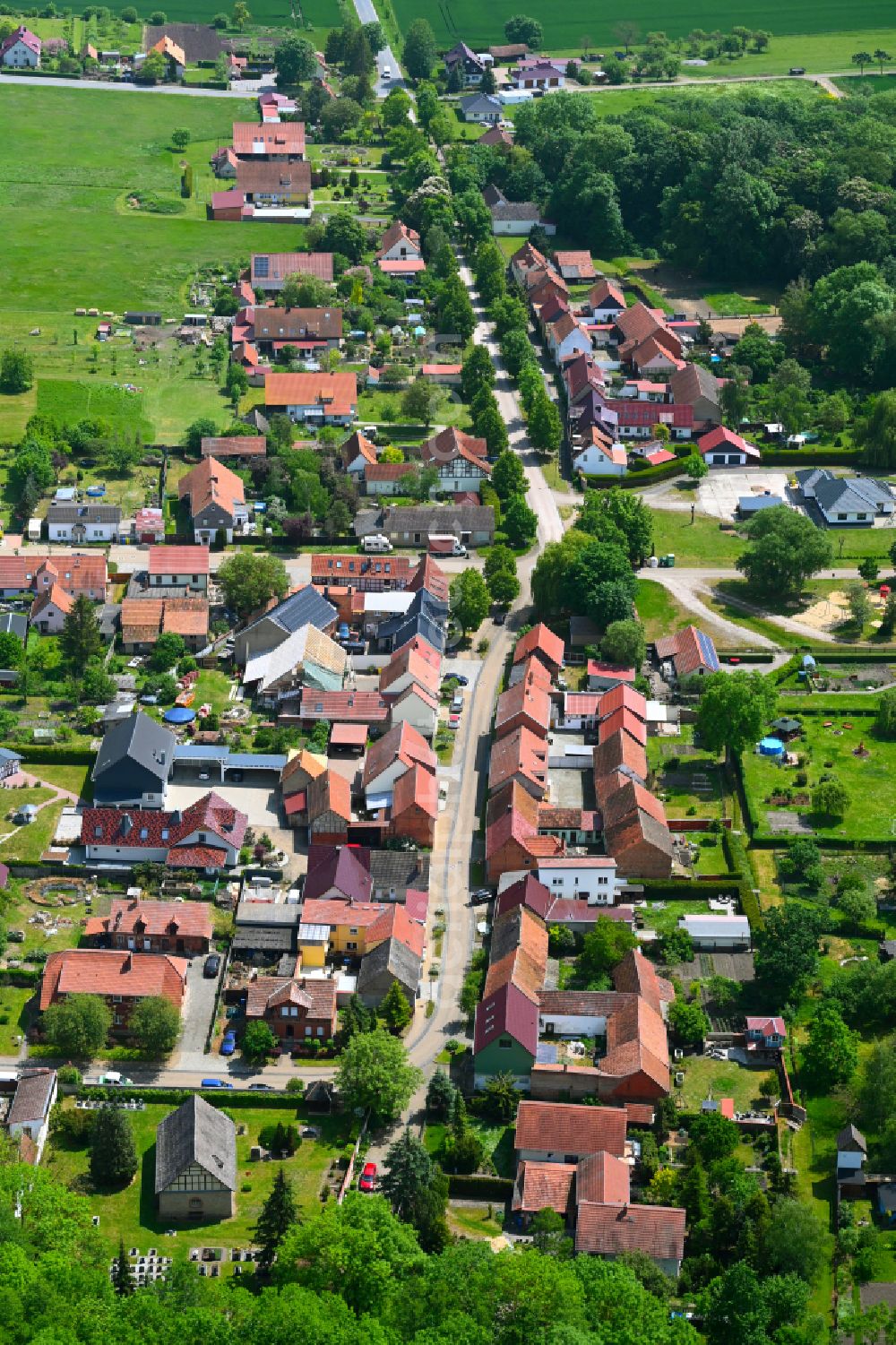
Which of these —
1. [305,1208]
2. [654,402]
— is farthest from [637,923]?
[654,402]

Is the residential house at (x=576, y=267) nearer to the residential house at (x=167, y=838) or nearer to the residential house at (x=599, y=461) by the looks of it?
the residential house at (x=599, y=461)

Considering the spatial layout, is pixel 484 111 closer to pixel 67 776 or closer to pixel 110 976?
pixel 67 776

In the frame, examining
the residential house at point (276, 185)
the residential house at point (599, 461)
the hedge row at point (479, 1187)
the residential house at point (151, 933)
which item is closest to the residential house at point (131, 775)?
the residential house at point (151, 933)

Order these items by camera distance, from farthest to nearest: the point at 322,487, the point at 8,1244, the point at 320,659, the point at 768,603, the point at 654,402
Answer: the point at 654,402, the point at 322,487, the point at 768,603, the point at 320,659, the point at 8,1244

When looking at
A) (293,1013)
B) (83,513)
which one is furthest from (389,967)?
(83,513)

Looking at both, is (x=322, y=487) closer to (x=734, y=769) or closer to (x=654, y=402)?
(x=654, y=402)

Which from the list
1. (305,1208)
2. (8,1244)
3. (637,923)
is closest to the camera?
(8,1244)
